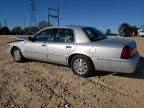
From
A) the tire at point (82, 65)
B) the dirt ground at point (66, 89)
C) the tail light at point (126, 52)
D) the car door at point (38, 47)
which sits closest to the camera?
the dirt ground at point (66, 89)

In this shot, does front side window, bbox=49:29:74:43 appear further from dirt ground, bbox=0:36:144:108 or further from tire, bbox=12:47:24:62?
tire, bbox=12:47:24:62

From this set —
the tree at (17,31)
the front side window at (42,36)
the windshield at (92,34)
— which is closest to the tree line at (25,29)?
the tree at (17,31)

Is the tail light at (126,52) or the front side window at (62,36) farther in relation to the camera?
the front side window at (62,36)

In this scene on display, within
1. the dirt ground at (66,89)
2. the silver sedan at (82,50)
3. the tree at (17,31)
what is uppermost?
the tree at (17,31)

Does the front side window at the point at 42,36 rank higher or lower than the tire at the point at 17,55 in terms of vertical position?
higher

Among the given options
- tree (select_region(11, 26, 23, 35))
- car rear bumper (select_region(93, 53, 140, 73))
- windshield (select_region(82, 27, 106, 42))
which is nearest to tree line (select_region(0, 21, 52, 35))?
tree (select_region(11, 26, 23, 35))

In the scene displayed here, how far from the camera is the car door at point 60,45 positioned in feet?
20.4

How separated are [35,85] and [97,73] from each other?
2066 millimetres

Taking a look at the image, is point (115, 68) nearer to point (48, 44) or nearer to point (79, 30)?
point (79, 30)

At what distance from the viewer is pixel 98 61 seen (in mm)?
5637

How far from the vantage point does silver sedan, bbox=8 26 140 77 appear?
5379mm

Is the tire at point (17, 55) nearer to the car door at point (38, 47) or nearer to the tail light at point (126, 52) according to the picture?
the car door at point (38, 47)

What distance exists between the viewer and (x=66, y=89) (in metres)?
4.96

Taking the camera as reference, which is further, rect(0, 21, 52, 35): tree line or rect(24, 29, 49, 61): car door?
rect(0, 21, 52, 35): tree line
